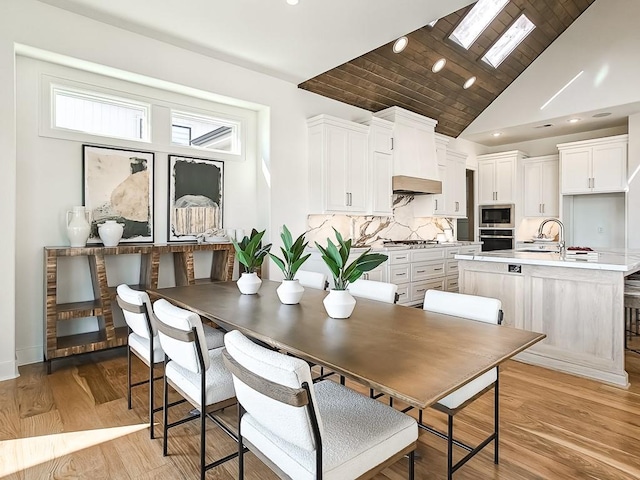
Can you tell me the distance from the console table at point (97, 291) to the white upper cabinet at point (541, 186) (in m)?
5.94

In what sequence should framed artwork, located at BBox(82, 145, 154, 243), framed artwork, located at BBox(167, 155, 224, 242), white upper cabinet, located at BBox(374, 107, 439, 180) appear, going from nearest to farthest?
framed artwork, located at BBox(82, 145, 154, 243), framed artwork, located at BBox(167, 155, 224, 242), white upper cabinet, located at BBox(374, 107, 439, 180)

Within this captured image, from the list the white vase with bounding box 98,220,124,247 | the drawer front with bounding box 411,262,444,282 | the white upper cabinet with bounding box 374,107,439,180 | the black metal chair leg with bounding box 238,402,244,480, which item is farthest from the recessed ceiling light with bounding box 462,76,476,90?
the black metal chair leg with bounding box 238,402,244,480

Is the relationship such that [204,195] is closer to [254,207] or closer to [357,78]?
[254,207]

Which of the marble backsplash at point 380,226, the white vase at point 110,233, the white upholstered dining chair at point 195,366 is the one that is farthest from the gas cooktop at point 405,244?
the white upholstered dining chair at point 195,366

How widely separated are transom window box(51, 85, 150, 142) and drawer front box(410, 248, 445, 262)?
367 cm

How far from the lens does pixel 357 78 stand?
4.95 meters

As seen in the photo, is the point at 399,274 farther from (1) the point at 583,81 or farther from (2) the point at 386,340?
(1) the point at 583,81

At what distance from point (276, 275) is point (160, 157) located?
1.84 meters

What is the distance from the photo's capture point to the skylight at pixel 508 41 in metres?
5.68

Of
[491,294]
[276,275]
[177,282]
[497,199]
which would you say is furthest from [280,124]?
[497,199]

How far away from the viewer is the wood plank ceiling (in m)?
4.77

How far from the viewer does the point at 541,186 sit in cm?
712

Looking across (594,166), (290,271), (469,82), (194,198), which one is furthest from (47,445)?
(594,166)

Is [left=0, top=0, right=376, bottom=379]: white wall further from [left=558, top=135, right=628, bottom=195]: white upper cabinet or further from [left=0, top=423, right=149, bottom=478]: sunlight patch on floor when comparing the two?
[left=558, top=135, right=628, bottom=195]: white upper cabinet
